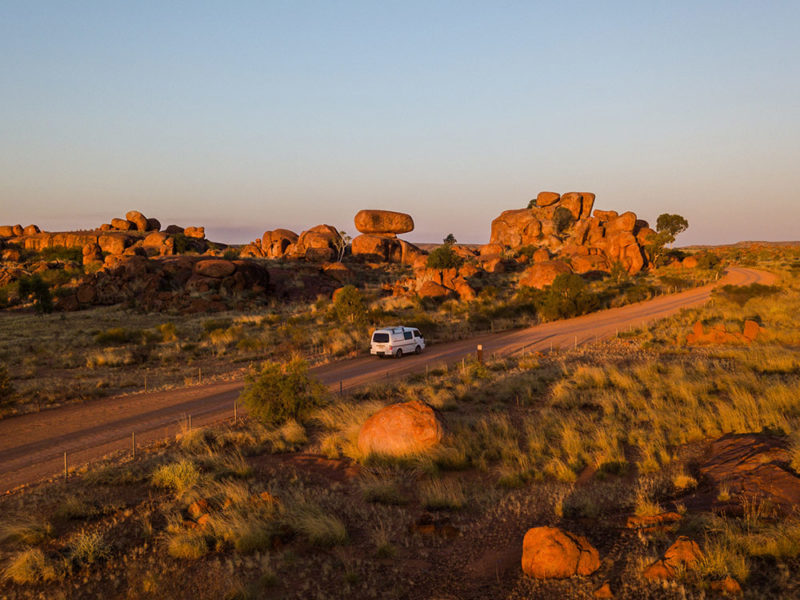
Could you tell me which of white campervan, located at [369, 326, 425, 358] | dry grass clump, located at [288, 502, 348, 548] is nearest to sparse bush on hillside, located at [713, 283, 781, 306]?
white campervan, located at [369, 326, 425, 358]

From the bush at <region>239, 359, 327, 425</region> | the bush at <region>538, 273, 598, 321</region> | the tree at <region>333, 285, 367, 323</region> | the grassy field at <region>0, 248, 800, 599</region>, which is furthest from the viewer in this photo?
the bush at <region>538, 273, 598, 321</region>

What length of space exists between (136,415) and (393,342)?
1253 cm

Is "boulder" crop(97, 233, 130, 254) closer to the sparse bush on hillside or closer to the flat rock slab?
the sparse bush on hillside

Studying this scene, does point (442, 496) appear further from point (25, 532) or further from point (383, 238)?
point (383, 238)

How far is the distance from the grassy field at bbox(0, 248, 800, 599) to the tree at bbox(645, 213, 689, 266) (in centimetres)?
5558

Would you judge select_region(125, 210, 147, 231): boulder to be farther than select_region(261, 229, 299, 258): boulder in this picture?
Yes

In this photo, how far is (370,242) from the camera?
235 feet

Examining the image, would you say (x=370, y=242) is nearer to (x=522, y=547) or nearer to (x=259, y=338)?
(x=259, y=338)

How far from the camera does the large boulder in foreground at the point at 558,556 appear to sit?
600 cm

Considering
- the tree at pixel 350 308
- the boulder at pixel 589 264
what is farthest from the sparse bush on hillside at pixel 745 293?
the tree at pixel 350 308

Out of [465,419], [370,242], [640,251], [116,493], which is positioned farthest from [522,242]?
[116,493]

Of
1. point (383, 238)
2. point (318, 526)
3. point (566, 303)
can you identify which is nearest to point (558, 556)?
point (318, 526)

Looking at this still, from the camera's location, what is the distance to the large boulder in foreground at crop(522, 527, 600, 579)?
6004mm

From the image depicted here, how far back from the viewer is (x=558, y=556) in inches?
238
